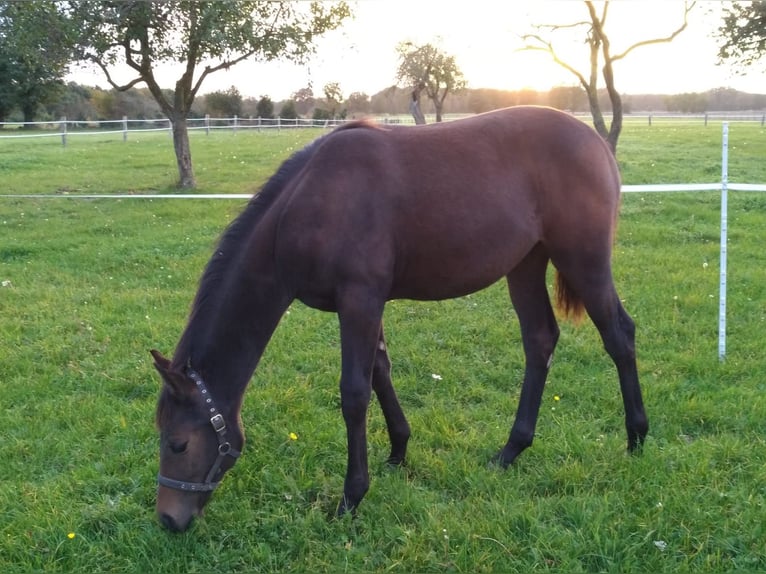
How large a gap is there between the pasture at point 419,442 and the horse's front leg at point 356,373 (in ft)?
0.51

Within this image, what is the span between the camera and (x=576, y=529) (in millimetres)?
2844


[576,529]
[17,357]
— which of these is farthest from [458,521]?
[17,357]

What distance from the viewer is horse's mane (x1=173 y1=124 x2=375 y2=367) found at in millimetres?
2926

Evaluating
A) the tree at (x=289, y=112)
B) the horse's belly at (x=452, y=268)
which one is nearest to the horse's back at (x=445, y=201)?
the horse's belly at (x=452, y=268)

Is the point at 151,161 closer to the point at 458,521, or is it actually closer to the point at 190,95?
the point at 190,95

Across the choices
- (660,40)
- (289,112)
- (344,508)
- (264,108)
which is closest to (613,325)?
(344,508)

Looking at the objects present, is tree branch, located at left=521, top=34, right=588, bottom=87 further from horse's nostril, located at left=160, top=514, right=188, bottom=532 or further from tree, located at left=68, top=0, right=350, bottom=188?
horse's nostril, located at left=160, top=514, right=188, bottom=532

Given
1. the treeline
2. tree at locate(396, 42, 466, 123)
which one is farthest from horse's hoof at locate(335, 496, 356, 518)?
tree at locate(396, 42, 466, 123)

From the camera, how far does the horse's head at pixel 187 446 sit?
2797 mm

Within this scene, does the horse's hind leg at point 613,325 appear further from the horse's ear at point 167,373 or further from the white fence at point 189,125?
the white fence at point 189,125

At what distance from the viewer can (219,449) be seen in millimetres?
2875

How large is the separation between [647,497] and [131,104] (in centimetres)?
4549

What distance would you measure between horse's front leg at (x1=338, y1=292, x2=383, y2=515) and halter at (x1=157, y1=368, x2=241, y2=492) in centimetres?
57

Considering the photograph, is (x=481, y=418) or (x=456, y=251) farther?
(x=481, y=418)
